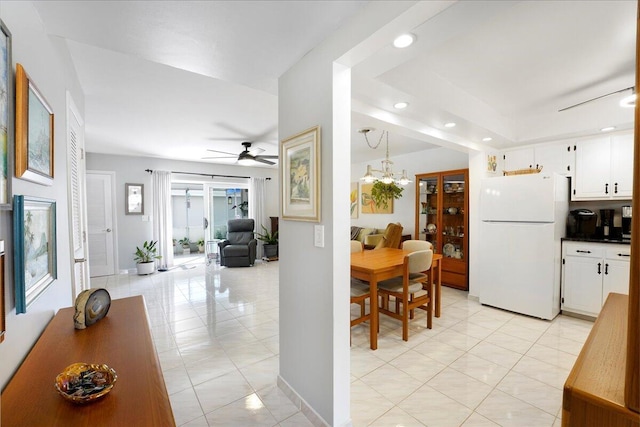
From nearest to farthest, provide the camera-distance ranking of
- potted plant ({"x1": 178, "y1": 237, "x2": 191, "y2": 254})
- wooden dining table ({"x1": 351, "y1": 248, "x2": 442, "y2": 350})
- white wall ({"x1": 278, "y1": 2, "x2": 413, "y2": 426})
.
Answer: white wall ({"x1": 278, "y1": 2, "x2": 413, "y2": 426})
wooden dining table ({"x1": 351, "y1": 248, "x2": 442, "y2": 350})
potted plant ({"x1": 178, "y1": 237, "x2": 191, "y2": 254})

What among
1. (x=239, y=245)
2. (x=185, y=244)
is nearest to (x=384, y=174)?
(x=239, y=245)

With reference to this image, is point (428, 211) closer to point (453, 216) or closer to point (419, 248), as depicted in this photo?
point (453, 216)

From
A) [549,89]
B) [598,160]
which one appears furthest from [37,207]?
[598,160]

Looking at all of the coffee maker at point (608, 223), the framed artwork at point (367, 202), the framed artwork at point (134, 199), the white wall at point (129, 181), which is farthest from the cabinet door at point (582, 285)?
the framed artwork at point (134, 199)

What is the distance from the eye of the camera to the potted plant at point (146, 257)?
543cm

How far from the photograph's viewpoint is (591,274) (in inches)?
123

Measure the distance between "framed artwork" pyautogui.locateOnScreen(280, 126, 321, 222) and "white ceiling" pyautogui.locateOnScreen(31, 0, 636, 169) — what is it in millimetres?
525

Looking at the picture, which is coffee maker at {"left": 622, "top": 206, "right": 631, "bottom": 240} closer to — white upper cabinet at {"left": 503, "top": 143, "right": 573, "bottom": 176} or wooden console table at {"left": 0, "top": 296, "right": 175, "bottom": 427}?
white upper cabinet at {"left": 503, "top": 143, "right": 573, "bottom": 176}

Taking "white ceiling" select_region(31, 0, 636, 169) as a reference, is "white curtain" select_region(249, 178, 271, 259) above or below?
below

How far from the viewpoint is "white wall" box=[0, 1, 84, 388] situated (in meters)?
0.91

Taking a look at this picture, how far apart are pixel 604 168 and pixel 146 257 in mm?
7221

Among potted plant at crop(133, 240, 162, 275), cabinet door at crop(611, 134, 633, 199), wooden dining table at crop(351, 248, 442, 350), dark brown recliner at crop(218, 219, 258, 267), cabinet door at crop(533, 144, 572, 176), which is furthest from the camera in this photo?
dark brown recliner at crop(218, 219, 258, 267)

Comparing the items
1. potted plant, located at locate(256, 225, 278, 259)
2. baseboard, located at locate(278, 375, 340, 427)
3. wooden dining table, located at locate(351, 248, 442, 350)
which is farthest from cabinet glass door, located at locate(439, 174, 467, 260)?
potted plant, located at locate(256, 225, 278, 259)

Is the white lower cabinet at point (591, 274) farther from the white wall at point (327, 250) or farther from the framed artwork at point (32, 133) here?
the framed artwork at point (32, 133)
